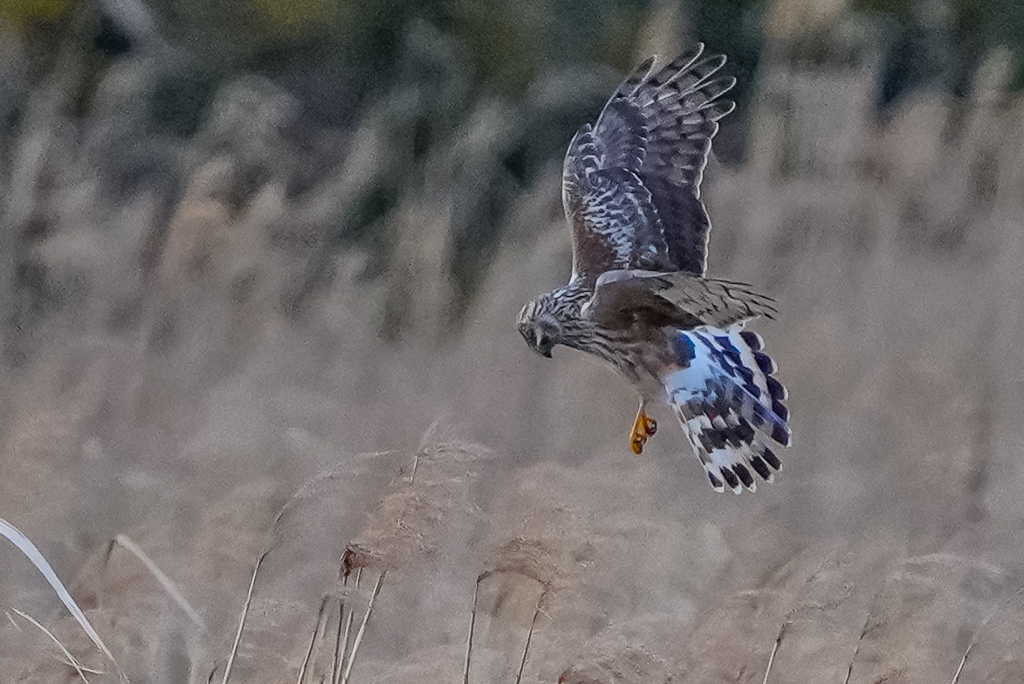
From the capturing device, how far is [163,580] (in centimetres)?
164

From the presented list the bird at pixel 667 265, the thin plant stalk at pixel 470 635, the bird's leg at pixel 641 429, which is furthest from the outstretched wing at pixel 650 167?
the thin plant stalk at pixel 470 635

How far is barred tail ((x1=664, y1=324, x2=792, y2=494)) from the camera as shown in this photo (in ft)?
5.36

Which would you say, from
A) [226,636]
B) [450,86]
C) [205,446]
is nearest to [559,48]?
[450,86]

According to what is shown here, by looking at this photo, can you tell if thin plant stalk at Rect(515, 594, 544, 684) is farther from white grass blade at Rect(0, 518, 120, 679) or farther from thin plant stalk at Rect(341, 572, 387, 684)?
white grass blade at Rect(0, 518, 120, 679)

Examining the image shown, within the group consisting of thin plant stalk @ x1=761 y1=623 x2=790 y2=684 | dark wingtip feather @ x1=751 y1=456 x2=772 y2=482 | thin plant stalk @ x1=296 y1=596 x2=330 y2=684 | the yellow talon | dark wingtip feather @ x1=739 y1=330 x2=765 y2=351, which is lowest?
thin plant stalk @ x1=296 y1=596 x2=330 y2=684

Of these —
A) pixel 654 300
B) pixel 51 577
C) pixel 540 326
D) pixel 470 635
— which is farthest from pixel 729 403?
pixel 51 577

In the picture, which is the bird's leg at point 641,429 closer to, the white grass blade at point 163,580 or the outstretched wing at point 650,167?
the outstretched wing at point 650,167

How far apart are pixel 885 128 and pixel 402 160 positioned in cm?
88

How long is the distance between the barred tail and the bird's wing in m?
0.03

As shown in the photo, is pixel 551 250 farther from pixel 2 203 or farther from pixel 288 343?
pixel 2 203

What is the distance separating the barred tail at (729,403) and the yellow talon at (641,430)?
0.17ft

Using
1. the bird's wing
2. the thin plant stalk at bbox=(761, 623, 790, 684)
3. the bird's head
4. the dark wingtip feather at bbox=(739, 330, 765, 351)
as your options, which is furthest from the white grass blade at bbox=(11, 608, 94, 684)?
the dark wingtip feather at bbox=(739, 330, 765, 351)

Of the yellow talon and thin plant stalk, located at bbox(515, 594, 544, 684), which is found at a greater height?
the yellow talon

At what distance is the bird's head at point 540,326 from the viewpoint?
5.46 ft
